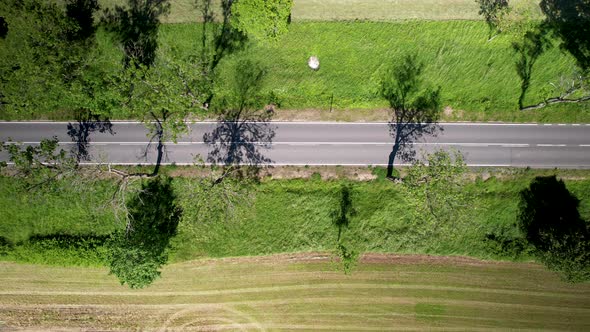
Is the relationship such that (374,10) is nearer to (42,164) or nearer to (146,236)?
(146,236)

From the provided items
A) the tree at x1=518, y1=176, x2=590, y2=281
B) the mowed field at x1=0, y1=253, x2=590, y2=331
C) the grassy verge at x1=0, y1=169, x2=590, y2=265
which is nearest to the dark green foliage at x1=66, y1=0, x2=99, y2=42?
the grassy verge at x1=0, y1=169, x2=590, y2=265

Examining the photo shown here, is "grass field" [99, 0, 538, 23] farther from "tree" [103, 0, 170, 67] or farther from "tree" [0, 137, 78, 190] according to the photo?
"tree" [0, 137, 78, 190]

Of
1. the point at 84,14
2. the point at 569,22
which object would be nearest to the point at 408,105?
the point at 569,22

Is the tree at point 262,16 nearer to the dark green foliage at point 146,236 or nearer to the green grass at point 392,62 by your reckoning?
the green grass at point 392,62

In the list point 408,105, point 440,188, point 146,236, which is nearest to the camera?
point 440,188

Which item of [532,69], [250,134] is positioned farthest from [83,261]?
[532,69]

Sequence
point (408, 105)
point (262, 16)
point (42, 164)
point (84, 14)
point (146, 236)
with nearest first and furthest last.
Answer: point (262, 16) < point (42, 164) < point (146, 236) < point (84, 14) < point (408, 105)

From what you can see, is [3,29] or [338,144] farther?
[338,144]

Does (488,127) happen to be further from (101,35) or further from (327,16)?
(101,35)
